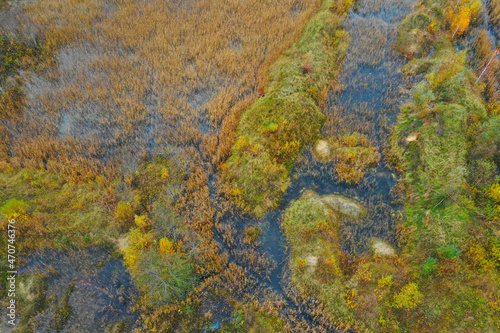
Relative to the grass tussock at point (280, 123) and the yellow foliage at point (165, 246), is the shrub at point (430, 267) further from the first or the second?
the yellow foliage at point (165, 246)

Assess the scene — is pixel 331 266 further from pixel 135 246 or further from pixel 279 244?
pixel 135 246

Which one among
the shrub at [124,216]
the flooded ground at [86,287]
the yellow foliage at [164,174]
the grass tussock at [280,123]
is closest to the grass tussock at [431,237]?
the grass tussock at [280,123]

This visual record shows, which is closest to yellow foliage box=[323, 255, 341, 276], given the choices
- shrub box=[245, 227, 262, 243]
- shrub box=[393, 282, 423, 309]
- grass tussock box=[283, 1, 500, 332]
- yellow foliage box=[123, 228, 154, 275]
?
grass tussock box=[283, 1, 500, 332]

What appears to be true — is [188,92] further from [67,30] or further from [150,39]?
[67,30]

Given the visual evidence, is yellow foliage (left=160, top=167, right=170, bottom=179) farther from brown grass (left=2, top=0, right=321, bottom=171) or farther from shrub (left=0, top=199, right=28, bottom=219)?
shrub (left=0, top=199, right=28, bottom=219)

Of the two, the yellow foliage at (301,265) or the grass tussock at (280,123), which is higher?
the grass tussock at (280,123)

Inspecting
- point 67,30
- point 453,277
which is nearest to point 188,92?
point 67,30

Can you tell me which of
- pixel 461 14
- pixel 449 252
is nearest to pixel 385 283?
pixel 449 252

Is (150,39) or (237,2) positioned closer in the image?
(150,39)
